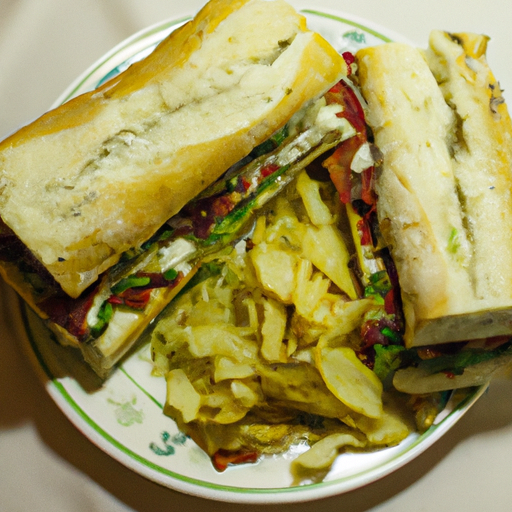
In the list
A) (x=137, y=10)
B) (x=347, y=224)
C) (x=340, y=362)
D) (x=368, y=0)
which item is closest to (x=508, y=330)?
(x=340, y=362)

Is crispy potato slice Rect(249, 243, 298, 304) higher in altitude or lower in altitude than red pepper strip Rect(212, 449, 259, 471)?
higher

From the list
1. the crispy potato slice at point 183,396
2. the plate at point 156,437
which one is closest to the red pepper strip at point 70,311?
the plate at point 156,437

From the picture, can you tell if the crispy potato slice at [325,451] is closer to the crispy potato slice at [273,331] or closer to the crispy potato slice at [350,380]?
the crispy potato slice at [350,380]

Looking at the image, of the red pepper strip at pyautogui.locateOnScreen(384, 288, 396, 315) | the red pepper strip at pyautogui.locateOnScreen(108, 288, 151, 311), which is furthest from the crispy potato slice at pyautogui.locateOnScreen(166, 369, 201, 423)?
the red pepper strip at pyautogui.locateOnScreen(384, 288, 396, 315)

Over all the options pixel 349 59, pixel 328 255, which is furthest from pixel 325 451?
pixel 349 59

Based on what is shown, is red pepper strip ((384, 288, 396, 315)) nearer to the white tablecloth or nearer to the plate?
the plate

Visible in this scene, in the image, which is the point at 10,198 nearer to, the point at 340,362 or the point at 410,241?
the point at 340,362
